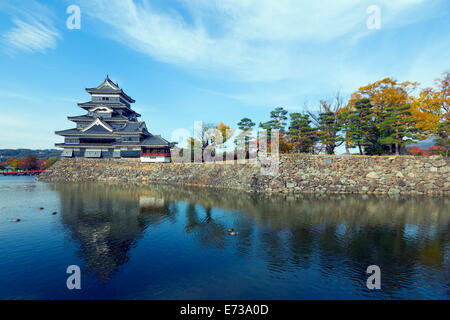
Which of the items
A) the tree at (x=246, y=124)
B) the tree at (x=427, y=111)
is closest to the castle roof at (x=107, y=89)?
the tree at (x=246, y=124)

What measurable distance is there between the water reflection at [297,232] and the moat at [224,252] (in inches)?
2.6

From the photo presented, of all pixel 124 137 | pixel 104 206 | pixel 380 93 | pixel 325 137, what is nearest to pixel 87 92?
pixel 124 137

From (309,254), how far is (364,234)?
5.14 m

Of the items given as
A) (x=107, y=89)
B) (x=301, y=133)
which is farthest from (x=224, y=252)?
(x=107, y=89)

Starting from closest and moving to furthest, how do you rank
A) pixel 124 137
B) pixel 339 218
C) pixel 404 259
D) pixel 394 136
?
pixel 404 259 → pixel 339 218 → pixel 394 136 → pixel 124 137

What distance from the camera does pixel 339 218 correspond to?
16.1m

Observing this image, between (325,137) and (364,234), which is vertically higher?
(325,137)

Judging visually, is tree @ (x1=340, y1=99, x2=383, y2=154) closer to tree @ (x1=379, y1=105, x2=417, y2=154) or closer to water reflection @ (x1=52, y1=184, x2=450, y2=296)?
tree @ (x1=379, y1=105, x2=417, y2=154)

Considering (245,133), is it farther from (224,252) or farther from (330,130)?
(224,252)

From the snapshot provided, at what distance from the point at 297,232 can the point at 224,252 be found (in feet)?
17.1

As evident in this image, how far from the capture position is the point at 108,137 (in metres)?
43.3

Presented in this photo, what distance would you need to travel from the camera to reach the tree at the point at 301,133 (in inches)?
1344
